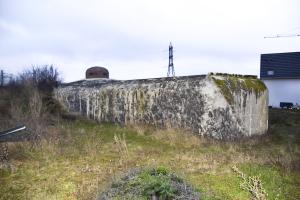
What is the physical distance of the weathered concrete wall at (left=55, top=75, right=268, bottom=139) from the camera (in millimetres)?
11266

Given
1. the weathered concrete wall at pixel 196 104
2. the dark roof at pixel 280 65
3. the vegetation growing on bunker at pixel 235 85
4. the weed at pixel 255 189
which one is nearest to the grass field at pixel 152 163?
the weed at pixel 255 189

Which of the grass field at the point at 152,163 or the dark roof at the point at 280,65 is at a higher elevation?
the dark roof at the point at 280,65

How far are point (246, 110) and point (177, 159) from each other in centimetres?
438

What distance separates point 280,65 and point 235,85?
22688 millimetres

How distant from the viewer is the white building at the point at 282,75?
3123 centimetres

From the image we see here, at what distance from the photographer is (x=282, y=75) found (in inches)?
1254

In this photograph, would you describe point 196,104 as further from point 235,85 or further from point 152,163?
point 152,163

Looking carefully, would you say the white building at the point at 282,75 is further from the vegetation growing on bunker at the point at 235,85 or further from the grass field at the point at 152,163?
the grass field at the point at 152,163

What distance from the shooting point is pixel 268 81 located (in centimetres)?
3309

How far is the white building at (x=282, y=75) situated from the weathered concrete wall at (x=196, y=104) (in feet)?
66.4

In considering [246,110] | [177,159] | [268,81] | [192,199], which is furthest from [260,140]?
[268,81]

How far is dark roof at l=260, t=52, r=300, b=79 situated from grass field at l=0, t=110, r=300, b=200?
67.6 ft

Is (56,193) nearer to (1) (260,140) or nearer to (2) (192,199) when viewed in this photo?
(2) (192,199)

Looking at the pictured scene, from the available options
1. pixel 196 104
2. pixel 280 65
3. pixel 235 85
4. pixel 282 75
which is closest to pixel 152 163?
pixel 196 104
